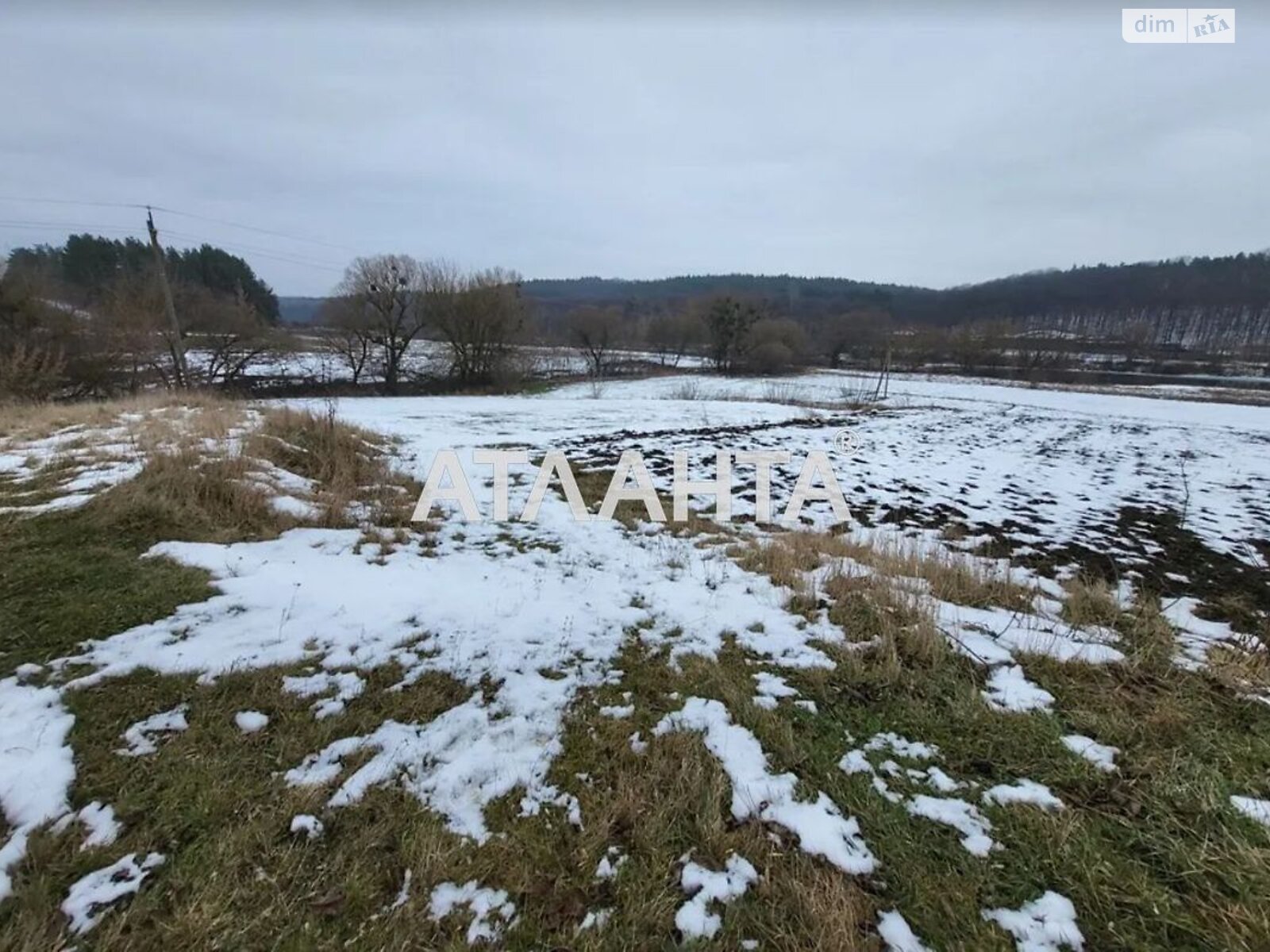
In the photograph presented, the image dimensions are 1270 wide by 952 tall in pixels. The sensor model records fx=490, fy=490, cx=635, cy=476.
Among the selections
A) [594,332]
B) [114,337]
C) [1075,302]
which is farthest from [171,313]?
[1075,302]

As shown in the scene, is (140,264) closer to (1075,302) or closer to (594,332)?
(594,332)

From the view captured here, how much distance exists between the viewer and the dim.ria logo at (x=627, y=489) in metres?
6.89

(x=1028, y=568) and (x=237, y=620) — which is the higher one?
(x=237, y=620)

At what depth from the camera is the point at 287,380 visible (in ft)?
91.8

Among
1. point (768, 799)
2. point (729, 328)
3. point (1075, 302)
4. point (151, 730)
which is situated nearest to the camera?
point (768, 799)

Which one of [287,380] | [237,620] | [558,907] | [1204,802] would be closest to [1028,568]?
[1204,802]

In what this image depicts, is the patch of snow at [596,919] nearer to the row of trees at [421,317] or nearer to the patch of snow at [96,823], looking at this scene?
the patch of snow at [96,823]

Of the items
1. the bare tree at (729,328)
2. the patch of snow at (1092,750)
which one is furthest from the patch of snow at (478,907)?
the bare tree at (729,328)

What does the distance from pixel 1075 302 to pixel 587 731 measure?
442 ft

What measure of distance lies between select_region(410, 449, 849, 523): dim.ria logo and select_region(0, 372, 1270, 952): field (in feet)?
2.30

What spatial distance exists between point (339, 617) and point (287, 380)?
30.7 metres

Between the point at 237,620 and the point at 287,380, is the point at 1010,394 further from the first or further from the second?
the point at 287,380

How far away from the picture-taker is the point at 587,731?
277 cm

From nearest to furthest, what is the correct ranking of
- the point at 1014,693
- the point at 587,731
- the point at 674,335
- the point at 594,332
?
the point at 587,731 → the point at 1014,693 → the point at 594,332 → the point at 674,335
